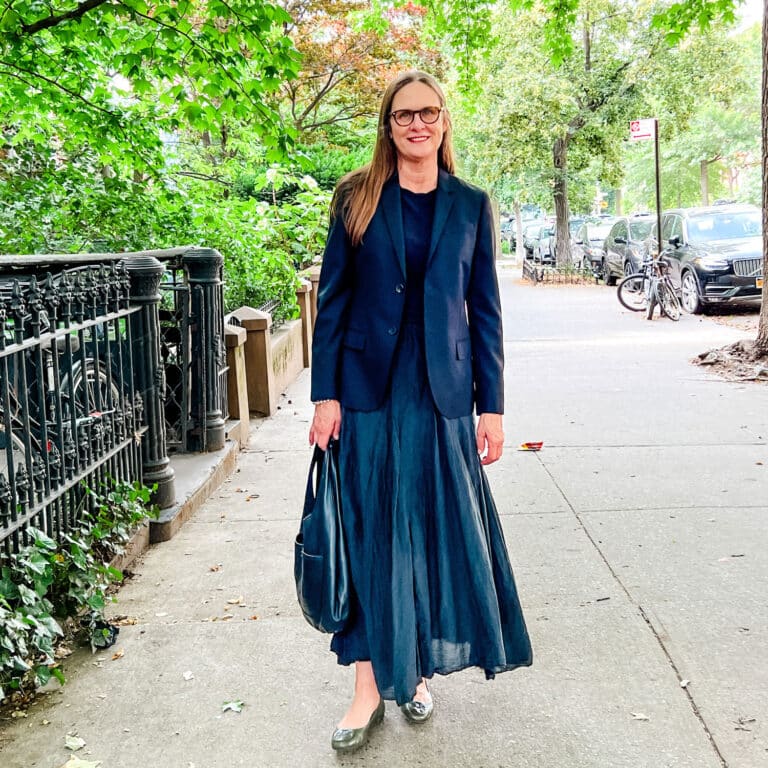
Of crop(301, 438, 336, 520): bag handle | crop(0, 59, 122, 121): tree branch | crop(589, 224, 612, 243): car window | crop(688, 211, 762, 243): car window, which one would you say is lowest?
crop(301, 438, 336, 520): bag handle

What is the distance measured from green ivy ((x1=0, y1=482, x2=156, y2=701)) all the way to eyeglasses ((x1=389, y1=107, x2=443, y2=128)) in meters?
1.95

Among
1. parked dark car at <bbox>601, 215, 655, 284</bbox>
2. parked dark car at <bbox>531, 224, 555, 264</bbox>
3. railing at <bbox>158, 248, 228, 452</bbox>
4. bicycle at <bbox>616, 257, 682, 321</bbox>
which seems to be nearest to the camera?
railing at <bbox>158, 248, 228, 452</bbox>

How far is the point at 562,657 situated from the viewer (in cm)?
357

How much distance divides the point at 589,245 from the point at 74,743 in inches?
1113

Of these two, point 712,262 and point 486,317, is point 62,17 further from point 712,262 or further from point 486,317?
point 712,262

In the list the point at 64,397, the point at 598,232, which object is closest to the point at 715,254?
the point at 64,397

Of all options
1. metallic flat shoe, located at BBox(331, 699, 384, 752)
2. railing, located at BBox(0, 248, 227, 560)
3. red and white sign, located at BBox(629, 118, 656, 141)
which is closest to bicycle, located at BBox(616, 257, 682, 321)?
red and white sign, located at BBox(629, 118, 656, 141)

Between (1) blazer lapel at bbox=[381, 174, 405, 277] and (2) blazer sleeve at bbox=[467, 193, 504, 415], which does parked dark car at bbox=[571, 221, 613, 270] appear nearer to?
(2) blazer sleeve at bbox=[467, 193, 504, 415]

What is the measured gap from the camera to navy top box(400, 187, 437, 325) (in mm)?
2914

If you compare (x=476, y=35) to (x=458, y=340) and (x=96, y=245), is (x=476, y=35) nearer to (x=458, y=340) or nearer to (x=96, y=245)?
(x=96, y=245)

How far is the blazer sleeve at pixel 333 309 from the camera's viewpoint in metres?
2.94

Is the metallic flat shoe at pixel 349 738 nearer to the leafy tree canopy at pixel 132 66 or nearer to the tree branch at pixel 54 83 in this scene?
the leafy tree canopy at pixel 132 66

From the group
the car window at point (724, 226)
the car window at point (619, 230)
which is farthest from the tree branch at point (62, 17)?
the car window at point (619, 230)

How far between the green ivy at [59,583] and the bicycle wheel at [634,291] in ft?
45.7
